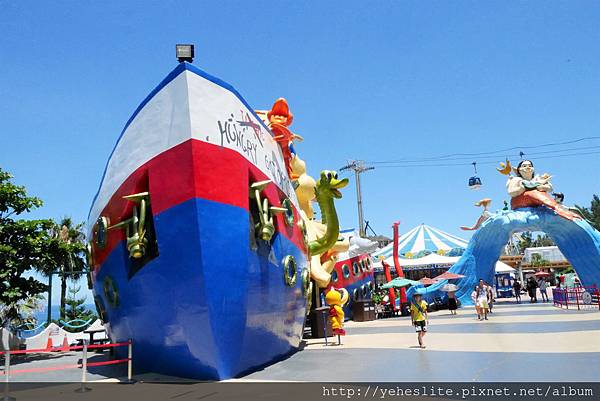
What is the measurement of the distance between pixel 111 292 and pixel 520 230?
22721 millimetres

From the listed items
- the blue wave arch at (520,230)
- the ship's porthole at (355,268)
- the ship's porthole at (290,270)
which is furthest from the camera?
the ship's porthole at (355,268)

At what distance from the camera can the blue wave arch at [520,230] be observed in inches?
946

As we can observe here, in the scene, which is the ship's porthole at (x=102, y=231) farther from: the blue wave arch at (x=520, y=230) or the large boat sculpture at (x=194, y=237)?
the blue wave arch at (x=520, y=230)

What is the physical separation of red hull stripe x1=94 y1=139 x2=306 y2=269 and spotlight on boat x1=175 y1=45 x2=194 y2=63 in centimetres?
174

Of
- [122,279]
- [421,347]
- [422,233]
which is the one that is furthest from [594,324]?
[422,233]

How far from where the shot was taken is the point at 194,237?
7602 millimetres

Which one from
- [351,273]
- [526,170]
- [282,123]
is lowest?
[351,273]

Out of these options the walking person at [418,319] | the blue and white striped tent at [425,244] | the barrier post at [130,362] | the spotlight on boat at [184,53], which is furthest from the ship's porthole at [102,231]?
the blue and white striped tent at [425,244]

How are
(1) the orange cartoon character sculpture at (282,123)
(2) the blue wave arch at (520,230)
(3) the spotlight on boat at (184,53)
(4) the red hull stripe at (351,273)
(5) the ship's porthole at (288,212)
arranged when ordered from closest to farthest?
(3) the spotlight on boat at (184,53) < (5) the ship's porthole at (288,212) < (1) the orange cartoon character sculpture at (282,123) < (4) the red hull stripe at (351,273) < (2) the blue wave arch at (520,230)

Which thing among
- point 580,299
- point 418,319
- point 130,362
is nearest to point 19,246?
point 130,362

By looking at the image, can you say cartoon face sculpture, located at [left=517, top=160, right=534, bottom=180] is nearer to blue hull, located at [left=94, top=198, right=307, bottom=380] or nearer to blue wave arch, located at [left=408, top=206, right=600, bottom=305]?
blue wave arch, located at [left=408, top=206, right=600, bottom=305]

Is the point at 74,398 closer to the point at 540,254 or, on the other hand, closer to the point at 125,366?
the point at 125,366

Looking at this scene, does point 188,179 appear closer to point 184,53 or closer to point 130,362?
point 184,53

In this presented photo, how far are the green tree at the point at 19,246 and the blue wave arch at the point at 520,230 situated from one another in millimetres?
16918
